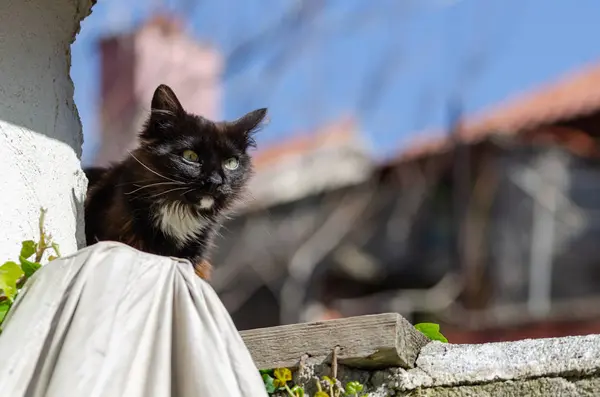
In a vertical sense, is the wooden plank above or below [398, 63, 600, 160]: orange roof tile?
below

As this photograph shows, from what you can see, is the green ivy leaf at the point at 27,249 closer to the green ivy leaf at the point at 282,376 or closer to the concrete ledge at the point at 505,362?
the green ivy leaf at the point at 282,376

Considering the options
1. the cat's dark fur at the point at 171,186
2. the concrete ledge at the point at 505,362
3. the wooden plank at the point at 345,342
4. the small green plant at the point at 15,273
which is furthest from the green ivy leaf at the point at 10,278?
the cat's dark fur at the point at 171,186

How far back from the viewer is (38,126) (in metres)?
2.54

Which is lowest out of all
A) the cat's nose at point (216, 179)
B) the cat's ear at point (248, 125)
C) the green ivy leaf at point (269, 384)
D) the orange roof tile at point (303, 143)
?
the green ivy leaf at point (269, 384)

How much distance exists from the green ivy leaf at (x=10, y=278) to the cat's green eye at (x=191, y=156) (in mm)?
1353

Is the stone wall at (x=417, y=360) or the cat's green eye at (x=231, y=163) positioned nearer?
the stone wall at (x=417, y=360)

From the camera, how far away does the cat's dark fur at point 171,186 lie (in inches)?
124

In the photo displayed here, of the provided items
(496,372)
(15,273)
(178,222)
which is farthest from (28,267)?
(178,222)

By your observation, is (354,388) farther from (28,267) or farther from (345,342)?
(28,267)

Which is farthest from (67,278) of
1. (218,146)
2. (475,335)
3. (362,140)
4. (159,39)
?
(362,140)

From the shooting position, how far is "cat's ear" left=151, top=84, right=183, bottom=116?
3.32 m

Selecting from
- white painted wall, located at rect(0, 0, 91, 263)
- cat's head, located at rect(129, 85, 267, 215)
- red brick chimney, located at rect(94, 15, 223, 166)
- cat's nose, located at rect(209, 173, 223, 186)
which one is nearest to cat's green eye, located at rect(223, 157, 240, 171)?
cat's head, located at rect(129, 85, 267, 215)

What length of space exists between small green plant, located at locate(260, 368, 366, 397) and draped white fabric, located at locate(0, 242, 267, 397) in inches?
19.8

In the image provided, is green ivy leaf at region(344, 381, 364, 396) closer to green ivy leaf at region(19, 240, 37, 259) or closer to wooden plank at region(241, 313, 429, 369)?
wooden plank at region(241, 313, 429, 369)
